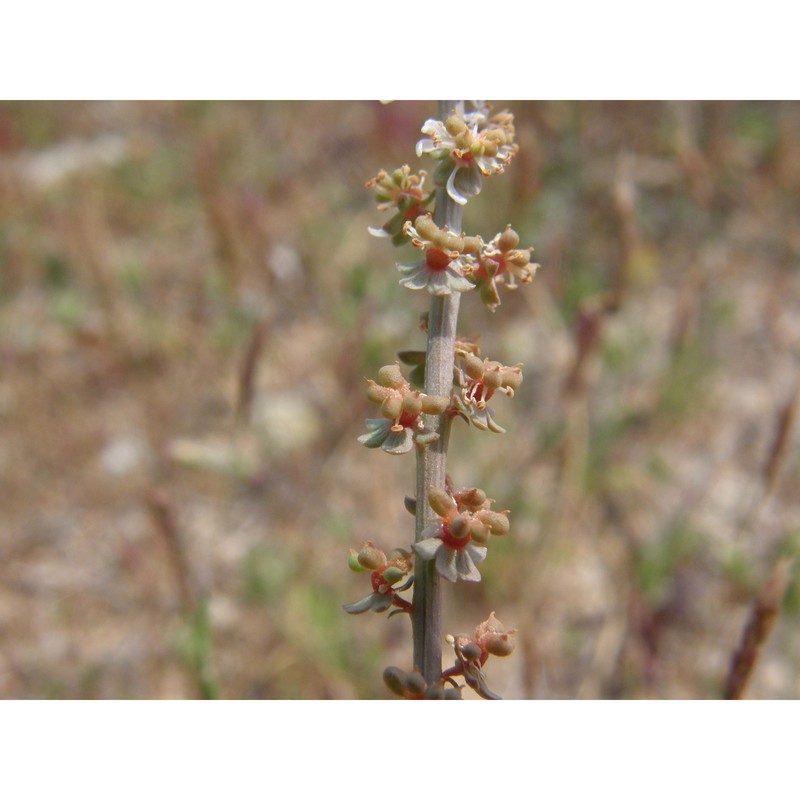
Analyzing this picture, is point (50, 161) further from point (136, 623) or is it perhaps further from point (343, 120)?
point (136, 623)

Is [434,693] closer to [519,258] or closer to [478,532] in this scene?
[478,532]

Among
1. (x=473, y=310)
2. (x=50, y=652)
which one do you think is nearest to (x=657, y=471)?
(x=473, y=310)

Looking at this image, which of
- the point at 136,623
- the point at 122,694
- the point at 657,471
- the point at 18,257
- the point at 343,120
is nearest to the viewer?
the point at 122,694

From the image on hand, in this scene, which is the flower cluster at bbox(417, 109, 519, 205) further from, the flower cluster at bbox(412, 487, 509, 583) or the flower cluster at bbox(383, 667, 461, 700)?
the flower cluster at bbox(383, 667, 461, 700)

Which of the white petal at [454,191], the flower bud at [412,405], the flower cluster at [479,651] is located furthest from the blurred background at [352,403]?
the white petal at [454,191]

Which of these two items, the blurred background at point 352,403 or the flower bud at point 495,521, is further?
the blurred background at point 352,403

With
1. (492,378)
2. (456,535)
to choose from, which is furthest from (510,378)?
(456,535)

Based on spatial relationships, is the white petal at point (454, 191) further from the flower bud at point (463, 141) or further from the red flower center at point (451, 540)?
the red flower center at point (451, 540)

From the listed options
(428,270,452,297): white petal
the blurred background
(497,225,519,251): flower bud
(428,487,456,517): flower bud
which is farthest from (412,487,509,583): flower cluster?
the blurred background
